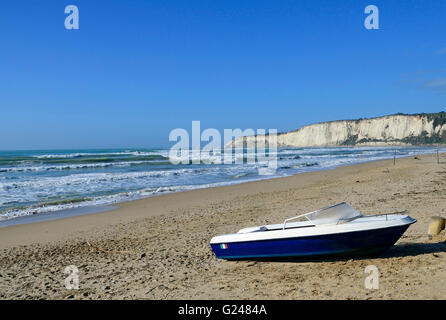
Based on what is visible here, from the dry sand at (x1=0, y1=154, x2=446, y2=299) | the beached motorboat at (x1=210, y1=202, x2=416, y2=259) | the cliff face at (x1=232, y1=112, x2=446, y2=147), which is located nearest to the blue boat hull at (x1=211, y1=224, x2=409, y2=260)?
the beached motorboat at (x1=210, y1=202, x2=416, y2=259)

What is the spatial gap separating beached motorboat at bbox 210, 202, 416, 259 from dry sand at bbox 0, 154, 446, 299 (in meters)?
0.22

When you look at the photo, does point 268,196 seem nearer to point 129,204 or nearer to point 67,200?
point 129,204

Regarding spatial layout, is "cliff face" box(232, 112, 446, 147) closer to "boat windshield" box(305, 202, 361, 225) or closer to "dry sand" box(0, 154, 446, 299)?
"dry sand" box(0, 154, 446, 299)

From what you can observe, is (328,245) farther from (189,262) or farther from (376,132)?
(376,132)

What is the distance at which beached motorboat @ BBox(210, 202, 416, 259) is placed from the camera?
222 inches

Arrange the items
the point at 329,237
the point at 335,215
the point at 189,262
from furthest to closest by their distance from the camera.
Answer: the point at 189,262 → the point at 335,215 → the point at 329,237

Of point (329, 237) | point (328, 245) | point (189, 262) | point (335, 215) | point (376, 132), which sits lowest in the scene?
point (189, 262)

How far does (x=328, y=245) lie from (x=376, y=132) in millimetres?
118560

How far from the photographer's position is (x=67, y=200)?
14742 mm

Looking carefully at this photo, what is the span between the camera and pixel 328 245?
576 centimetres

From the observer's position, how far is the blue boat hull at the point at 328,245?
5676mm

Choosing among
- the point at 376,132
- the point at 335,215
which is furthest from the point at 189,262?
the point at 376,132
